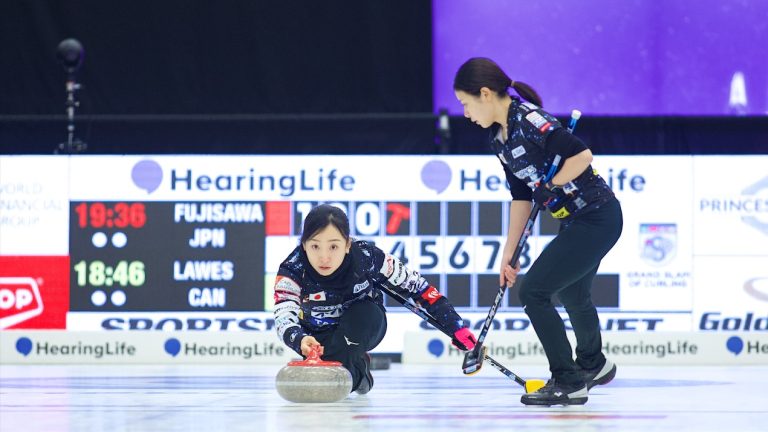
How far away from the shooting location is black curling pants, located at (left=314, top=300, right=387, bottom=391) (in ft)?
12.7

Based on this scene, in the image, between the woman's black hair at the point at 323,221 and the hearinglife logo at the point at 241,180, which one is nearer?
the woman's black hair at the point at 323,221

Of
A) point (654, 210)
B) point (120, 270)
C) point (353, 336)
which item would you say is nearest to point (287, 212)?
point (120, 270)

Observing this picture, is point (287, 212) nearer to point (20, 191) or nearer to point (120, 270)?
point (120, 270)

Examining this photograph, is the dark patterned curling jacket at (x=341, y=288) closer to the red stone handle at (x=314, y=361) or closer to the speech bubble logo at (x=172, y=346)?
the red stone handle at (x=314, y=361)

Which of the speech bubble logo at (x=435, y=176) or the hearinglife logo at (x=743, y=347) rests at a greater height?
the speech bubble logo at (x=435, y=176)

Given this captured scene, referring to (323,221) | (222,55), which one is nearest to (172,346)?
(222,55)

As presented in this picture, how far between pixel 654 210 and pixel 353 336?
10.6 ft

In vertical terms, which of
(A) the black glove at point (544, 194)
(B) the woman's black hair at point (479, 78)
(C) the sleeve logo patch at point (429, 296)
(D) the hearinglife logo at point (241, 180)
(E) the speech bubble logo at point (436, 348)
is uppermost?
(B) the woman's black hair at point (479, 78)

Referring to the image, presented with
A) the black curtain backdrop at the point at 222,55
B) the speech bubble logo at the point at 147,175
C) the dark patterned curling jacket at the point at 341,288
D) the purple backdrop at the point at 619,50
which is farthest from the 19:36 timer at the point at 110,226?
the dark patterned curling jacket at the point at 341,288

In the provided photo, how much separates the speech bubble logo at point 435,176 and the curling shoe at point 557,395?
308 cm

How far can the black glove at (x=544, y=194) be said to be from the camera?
3.71 meters

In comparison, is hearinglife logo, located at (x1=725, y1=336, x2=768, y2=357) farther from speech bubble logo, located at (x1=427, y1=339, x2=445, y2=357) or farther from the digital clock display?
the digital clock display

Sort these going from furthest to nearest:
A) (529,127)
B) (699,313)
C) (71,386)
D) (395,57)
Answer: (395,57)
(699,313)
(71,386)
(529,127)

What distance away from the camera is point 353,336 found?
3.90 m
